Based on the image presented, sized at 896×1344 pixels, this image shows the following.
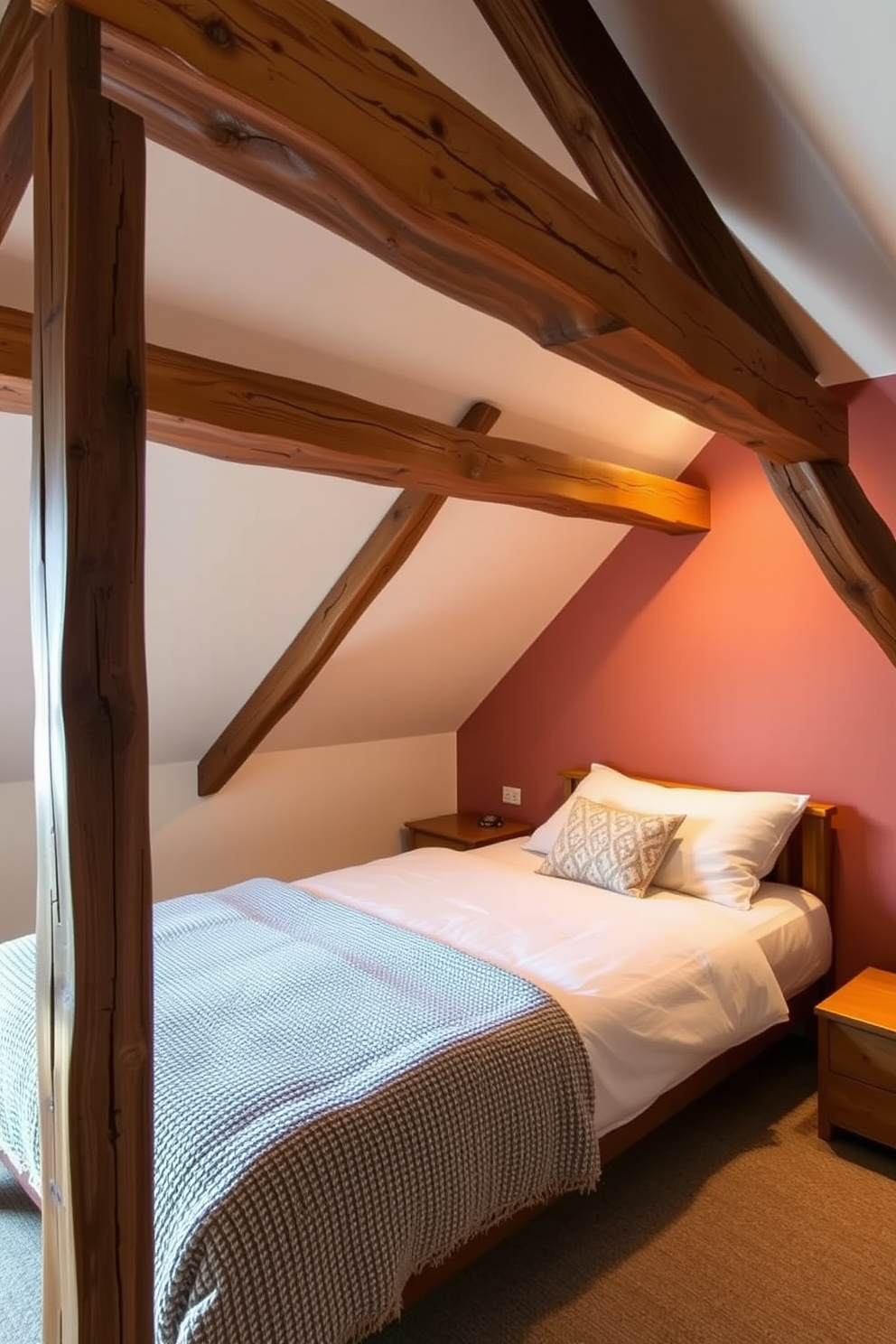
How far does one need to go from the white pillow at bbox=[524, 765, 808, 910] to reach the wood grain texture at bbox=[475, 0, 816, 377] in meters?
1.69

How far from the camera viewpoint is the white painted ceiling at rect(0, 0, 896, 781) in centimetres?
168

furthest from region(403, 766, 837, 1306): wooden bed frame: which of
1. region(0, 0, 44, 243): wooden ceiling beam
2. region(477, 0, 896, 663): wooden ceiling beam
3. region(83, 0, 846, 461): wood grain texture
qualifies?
region(0, 0, 44, 243): wooden ceiling beam

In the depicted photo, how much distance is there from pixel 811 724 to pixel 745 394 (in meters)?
1.53

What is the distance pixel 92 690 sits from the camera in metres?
0.99

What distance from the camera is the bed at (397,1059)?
59.6 inches

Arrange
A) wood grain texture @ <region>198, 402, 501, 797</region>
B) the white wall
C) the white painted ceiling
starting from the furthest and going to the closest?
the white wall → wood grain texture @ <region>198, 402, 501, 797</region> → the white painted ceiling

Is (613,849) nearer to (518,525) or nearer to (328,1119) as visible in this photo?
(518,525)

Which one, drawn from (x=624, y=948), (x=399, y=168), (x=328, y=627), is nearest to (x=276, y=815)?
(x=328, y=627)

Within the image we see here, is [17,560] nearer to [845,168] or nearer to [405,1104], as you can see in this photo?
[405,1104]

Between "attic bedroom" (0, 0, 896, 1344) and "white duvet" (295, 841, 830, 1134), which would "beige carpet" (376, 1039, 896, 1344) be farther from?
"white duvet" (295, 841, 830, 1134)

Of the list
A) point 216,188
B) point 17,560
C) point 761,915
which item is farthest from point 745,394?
point 17,560

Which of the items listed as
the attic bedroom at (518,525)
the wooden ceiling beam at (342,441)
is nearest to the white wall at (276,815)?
the attic bedroom at (518,525)

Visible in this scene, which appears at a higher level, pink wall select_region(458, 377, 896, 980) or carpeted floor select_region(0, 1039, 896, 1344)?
pink wall select_region(458, 377, 896, 980)

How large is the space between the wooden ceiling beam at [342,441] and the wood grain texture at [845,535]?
608 mm
